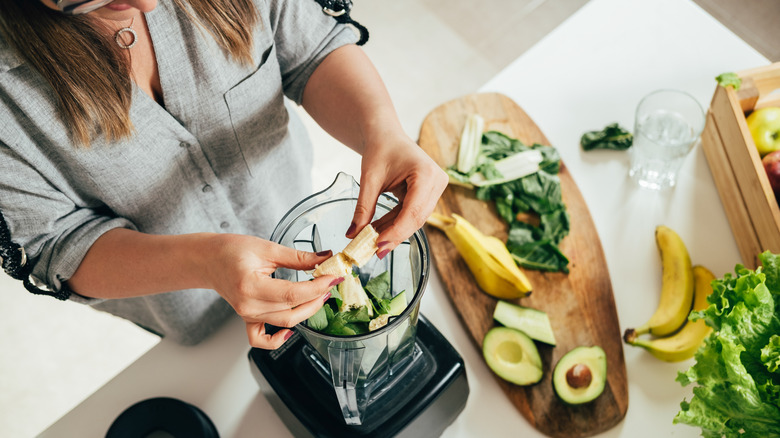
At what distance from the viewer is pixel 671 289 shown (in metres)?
1.17

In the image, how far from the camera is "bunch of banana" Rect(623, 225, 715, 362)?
1098 millimetres

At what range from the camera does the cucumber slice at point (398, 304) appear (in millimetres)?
848

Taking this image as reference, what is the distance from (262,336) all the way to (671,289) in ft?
2.77

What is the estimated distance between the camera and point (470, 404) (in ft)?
3.61

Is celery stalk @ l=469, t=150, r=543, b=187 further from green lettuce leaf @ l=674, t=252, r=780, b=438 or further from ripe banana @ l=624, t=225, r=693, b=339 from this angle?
green lettuce leaf @ l=674, t=252, r=780, b=438

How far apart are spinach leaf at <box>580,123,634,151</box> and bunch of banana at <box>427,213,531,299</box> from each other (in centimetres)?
35

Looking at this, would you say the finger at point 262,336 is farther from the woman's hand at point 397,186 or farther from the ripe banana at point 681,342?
the ripe banana at point 681,342

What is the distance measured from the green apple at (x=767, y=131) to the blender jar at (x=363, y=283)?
881 mm

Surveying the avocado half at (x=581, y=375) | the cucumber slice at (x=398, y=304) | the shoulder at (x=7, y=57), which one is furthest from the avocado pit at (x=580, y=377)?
the shoulder at (x=7, y=57)

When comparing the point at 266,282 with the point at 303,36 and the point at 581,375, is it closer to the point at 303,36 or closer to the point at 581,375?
the point at 303,36

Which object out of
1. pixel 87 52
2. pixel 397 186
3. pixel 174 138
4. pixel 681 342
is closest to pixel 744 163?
pixel 681 342

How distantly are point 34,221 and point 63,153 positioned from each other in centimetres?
11

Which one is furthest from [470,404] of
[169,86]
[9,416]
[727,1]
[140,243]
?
[727,1]

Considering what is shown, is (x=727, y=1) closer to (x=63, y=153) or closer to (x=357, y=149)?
(x=357, y=149)
